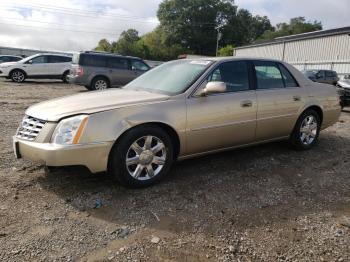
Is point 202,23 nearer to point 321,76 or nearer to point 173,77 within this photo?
point 321,76

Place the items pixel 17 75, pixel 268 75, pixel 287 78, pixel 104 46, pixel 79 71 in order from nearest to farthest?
pixel 268 75, pixel 287 78, pixel 79 71, pixel 17 75, pixel 104 46

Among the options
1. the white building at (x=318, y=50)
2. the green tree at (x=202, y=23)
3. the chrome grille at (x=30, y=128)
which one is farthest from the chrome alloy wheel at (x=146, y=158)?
the green tree at (x=202, y=23)

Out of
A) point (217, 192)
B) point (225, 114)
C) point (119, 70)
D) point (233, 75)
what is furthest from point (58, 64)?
point (217, 192)

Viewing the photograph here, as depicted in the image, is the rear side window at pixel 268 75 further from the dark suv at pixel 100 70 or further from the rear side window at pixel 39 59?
the rear side window at pixel 39 59

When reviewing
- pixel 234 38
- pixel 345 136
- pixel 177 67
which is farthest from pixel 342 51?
pixel 234 38

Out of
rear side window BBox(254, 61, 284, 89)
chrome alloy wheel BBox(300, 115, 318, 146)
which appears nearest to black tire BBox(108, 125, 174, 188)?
rear side window BBox(254, 61, 284, 89)

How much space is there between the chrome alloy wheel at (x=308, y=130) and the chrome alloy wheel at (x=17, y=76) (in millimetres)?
16268

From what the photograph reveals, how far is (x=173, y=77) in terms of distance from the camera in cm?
479

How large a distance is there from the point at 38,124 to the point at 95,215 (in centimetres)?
119

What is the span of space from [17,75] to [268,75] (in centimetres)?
1622

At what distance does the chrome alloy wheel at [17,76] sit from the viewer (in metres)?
18.3

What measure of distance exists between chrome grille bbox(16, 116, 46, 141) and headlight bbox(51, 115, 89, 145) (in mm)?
247

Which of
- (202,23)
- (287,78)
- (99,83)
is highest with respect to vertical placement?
(202,23)

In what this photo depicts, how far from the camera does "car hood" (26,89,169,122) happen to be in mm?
3789
